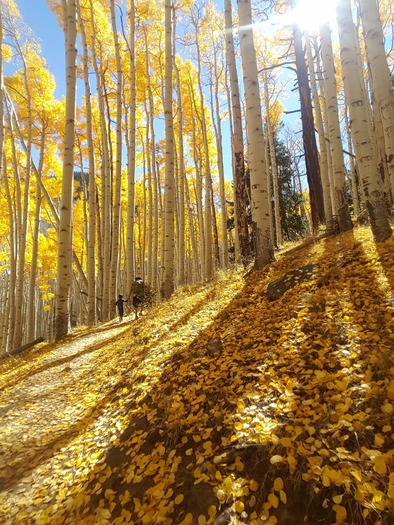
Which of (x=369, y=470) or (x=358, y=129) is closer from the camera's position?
(x=369, y=470)

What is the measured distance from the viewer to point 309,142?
8555 millimetres

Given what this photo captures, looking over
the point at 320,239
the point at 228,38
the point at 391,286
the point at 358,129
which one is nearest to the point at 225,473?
the point at 391,286

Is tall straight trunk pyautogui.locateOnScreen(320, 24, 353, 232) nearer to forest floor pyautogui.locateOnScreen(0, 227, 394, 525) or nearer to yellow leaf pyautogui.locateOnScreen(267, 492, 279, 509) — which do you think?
forest floor pyautogui.locateOnScreen(0, 227, 394, 525)

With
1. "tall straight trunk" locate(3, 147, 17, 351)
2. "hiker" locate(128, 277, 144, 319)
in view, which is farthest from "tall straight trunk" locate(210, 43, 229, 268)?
"tall straight trunk" locate(3, 147, 17, 351)

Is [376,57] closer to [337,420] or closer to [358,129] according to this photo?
[358,129]

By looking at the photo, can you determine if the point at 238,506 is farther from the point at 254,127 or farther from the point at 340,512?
the point at 254,127

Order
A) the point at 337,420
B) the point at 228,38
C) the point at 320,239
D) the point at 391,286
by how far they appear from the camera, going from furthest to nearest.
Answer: the point at 228,38 → the point at 320,239 → the point at 391,286 → the point at 337,420

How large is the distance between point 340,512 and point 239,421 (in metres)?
0.92

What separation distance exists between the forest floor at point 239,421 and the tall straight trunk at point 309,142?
12.2ft

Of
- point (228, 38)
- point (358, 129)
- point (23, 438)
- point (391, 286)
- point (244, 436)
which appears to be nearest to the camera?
point (244, 436)

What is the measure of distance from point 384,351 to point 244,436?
1231 millimetres

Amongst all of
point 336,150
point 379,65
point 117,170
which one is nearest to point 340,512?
point 379,65

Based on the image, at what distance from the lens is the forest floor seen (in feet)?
5.93

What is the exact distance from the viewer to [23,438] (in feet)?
11.9
